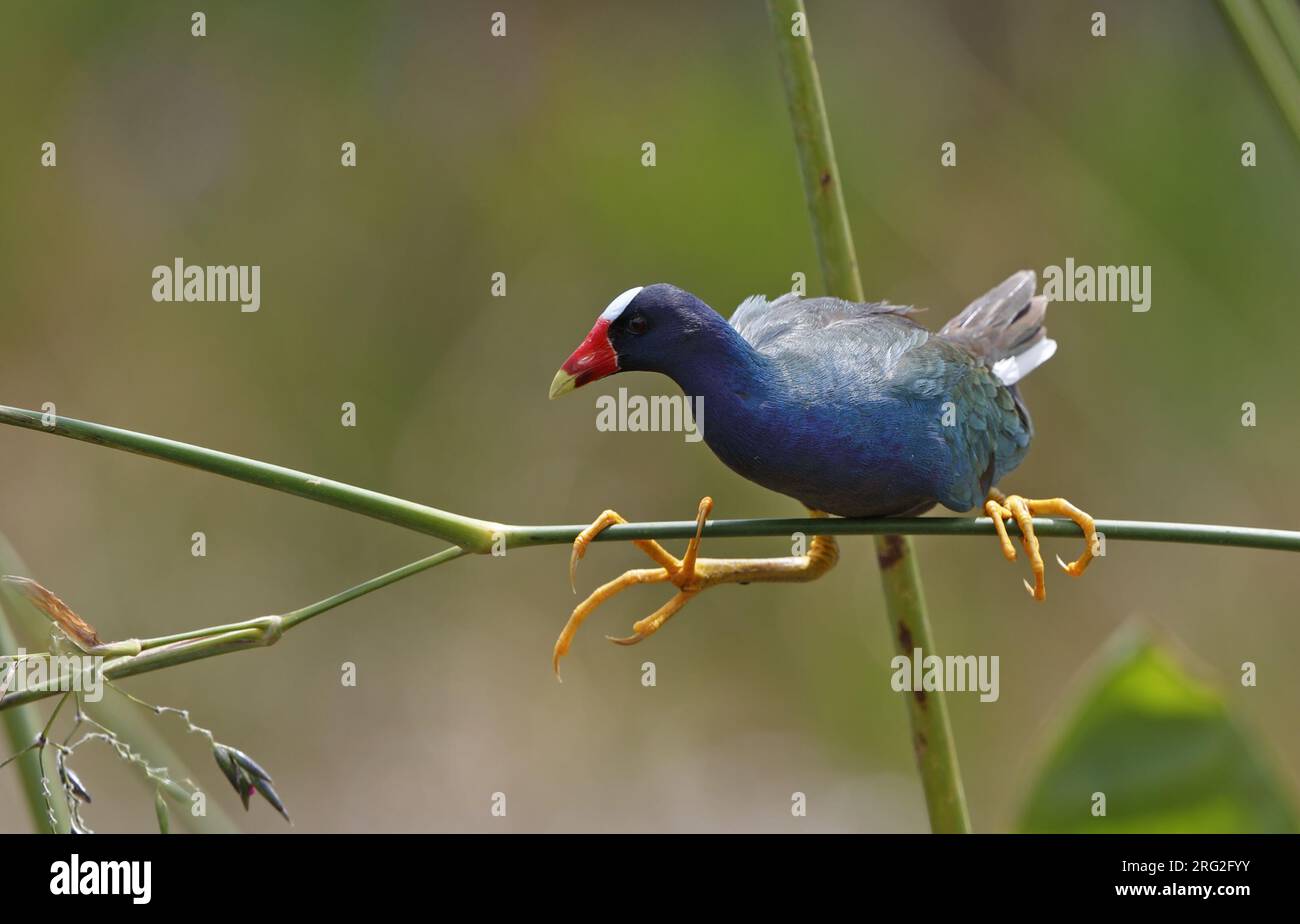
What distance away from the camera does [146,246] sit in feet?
12.2

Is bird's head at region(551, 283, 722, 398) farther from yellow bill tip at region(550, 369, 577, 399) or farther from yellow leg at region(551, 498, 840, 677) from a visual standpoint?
yellow leg at region(551, 498, 840, 677)

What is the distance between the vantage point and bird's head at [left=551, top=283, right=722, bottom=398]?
1.55m

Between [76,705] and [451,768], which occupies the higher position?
[76,705]

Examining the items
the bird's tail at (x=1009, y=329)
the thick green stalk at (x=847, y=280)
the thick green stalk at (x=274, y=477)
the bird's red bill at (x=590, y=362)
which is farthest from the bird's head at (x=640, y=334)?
the bird's tail at (x=1009, y=329)

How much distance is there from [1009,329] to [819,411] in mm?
651

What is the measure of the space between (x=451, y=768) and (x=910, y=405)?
2627mm

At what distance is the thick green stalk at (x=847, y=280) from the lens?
4.98ft

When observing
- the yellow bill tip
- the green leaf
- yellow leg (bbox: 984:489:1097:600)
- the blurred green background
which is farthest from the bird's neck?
the blurred green background

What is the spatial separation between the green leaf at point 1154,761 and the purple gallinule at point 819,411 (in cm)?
15

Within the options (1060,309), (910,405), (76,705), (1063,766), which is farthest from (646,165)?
(76,705)

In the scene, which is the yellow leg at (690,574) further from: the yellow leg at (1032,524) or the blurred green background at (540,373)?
the blurred green background at (540,373)

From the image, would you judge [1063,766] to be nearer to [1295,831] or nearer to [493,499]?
[1295,831]

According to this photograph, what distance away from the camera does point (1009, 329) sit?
2088 millimetres

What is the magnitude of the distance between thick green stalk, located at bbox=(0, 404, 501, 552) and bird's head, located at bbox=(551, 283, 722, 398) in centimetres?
35
